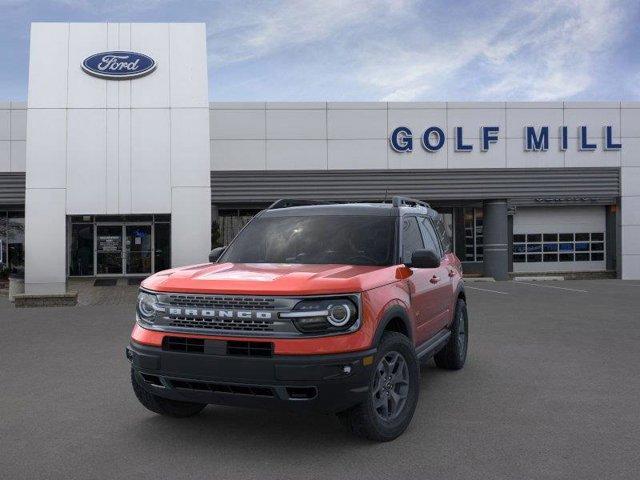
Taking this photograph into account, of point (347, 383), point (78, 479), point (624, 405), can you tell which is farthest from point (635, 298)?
point (78, 479)

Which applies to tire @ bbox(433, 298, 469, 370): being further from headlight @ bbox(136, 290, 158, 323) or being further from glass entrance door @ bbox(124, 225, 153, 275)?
glass entrance door @ bbox(124, 225, 153, 275)

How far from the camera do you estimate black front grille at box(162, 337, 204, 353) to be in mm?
4324

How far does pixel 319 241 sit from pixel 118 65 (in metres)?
16.6

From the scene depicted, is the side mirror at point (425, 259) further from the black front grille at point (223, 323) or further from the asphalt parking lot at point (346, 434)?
the black front grille at point (223, 323)

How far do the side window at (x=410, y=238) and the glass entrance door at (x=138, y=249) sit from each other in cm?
2047

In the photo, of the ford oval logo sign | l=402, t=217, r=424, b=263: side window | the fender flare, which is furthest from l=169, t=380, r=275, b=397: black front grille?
the ford oval logo sign

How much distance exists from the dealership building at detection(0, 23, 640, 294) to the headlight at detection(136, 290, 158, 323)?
14966mm

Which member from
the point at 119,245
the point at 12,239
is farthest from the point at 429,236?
the point at 12,239

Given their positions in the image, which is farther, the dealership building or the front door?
the front door

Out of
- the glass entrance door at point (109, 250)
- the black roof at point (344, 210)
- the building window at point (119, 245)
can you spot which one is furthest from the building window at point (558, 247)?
the black roof at point (344, 210)

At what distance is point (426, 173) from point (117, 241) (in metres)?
13.4

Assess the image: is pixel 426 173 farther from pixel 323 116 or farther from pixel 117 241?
pixel 117 241

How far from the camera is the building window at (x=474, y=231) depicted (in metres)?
29.9

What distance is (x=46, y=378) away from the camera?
7047 mm
